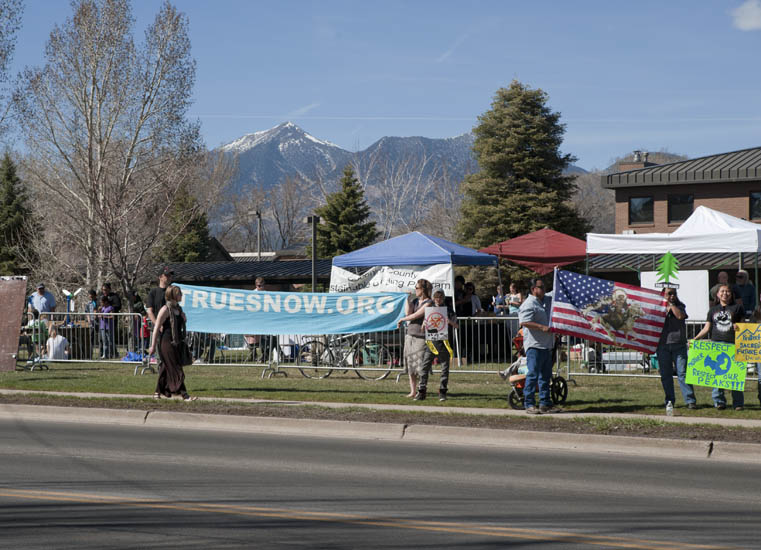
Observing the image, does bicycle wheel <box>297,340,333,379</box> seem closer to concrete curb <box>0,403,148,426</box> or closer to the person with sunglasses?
concrete curb <box>0,403,148,426</box>

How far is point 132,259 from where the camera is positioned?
4116 cm

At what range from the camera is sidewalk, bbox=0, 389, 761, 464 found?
1084cm

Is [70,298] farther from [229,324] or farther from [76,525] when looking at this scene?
[76,525]

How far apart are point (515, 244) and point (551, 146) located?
87.0 feet

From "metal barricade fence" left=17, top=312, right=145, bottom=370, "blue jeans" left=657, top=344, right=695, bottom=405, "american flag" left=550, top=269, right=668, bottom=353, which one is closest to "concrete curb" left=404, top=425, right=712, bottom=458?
"blue jeans" left=657, top=344, right=695, bottom=405

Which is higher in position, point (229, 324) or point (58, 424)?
point (229, 324)

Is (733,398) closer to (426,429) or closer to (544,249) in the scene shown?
(426,429)

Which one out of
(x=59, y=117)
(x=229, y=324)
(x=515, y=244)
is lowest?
(x=229, y=324)

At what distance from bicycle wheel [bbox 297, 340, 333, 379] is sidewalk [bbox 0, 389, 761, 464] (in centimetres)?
397

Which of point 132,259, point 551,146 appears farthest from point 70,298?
point 551,146

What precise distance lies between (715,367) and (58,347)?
1524 centimetres

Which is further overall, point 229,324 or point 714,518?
point 229,324

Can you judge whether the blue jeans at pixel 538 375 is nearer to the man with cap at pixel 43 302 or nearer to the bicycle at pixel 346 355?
the bicycle at pixel 346 355

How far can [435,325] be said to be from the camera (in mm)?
14805
